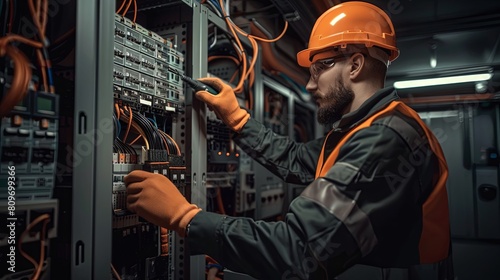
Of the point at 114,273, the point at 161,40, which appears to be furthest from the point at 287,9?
the point at 114,273

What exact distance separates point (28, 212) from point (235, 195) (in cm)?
138

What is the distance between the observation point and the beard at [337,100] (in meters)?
1.32

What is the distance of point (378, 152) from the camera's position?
98 centimetres

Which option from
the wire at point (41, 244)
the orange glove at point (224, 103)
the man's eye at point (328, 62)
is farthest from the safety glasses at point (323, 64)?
the wire at point (41, 244)

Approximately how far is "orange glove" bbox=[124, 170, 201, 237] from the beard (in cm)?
64

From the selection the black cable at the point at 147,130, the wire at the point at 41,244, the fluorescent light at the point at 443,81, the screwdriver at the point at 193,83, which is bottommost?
the wire at the point at 41,244

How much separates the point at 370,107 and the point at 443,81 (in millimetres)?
2531

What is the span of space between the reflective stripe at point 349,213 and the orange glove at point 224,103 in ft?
2.14

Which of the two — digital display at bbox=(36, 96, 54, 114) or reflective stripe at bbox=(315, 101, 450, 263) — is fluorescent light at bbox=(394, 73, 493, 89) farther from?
digital display at bbox=(36, 96, 54, 114)

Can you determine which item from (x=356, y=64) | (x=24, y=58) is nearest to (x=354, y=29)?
(x=356, y=64)

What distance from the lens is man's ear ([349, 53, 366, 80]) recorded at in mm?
1295

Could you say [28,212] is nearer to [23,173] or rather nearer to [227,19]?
[23,173]

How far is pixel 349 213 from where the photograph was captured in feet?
3.05

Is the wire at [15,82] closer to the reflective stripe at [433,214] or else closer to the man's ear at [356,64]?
the reflective stripe at [433,214]
